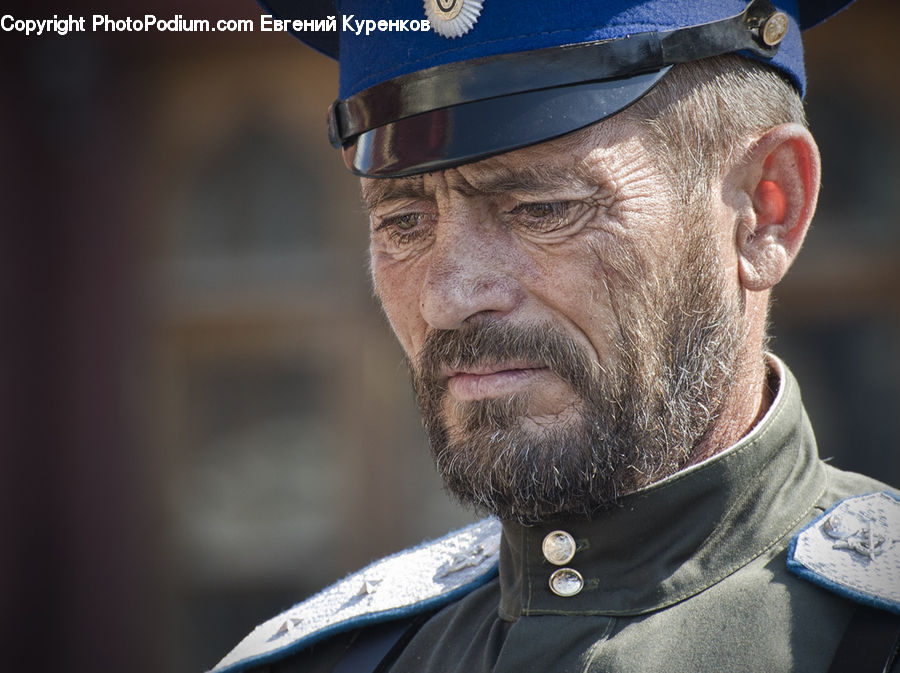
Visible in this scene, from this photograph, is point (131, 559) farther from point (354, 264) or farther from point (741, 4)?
point (741, 4)

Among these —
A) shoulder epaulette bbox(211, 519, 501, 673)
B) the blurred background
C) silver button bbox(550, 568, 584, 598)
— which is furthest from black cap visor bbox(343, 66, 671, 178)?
the blurred background

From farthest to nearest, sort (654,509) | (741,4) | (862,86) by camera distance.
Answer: (862,86) < (741,4) < (654,509)

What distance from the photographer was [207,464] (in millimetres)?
5375

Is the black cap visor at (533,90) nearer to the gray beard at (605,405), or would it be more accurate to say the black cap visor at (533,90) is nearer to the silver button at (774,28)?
the silver button at (774,28)

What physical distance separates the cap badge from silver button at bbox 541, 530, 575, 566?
81 cm

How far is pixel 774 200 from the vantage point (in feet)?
5.78

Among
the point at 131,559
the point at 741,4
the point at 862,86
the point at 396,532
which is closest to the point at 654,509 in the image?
the point at 741,4

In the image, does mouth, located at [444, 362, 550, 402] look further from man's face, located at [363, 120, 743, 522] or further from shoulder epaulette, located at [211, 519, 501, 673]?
shoulder epaulette, located at [211, 519, 501, 673]

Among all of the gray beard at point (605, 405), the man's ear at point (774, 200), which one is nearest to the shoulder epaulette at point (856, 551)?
the gray beard at point (605, 405)

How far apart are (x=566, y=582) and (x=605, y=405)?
0.28m

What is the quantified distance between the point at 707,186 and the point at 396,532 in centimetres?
366

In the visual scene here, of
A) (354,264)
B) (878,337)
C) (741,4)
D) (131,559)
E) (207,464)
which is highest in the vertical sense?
(741,4)

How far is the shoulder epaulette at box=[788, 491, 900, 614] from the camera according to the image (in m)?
1.46

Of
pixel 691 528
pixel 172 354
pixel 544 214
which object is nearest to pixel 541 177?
pixel 544 214
